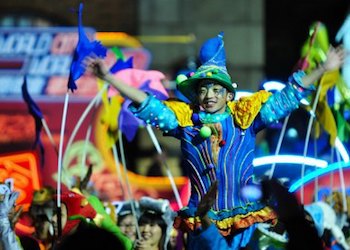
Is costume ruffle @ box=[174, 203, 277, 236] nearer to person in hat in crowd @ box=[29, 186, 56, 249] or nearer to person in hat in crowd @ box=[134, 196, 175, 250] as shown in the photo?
person in hat in crowd @ box=[134, 196, 175, 250]

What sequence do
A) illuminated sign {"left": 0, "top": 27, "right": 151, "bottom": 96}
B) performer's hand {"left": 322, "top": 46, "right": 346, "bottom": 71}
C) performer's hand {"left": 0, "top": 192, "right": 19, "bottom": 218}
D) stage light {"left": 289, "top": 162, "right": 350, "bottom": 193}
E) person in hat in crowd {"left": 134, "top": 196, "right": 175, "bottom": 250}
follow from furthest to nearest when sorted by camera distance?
illuminated sign {"left": 0, "top": 27, "right": 151, "bottom": 96}
stage light {"left": 289, "top": 162, "right": 350, "bottom": 193}
person in hat in crowd {"left": 134, "top": 196, "right": 175, "bottom": 250}
performer's hand {"left": 0, "top": 192, "right": 19, "bottom": 218}
performer's hand {"left": 322, "top": 46, "right": 346, "bottom": 71}

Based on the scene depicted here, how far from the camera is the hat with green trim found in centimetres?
688

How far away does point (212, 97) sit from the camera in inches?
271

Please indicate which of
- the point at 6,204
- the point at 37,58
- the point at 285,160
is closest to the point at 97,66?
the point at 6,204

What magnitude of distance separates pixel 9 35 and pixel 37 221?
242 inches

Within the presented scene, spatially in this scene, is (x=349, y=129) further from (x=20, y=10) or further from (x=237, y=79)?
(x=20, y=10)

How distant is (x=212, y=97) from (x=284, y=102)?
40 centimetres

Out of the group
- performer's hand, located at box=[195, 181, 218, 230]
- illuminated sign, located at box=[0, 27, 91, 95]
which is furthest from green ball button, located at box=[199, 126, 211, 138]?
illuminated sign, located at box=[0, 27, 91, 95]

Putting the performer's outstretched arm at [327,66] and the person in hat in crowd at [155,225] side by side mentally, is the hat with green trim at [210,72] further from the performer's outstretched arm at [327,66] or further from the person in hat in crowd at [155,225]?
the person in hat in crowd at [155,225]

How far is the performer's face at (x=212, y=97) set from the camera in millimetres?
6879

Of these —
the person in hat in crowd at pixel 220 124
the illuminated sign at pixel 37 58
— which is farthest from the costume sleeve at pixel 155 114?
the illuminated sign at pixel 37 58

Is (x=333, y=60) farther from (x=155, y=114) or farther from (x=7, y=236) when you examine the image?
(x=7, y=236)

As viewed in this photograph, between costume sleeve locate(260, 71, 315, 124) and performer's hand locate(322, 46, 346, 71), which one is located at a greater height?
performer's hand locate(322, 46, 346, 71)

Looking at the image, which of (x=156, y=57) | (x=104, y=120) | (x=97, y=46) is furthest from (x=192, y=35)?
(x=97, y=46)
